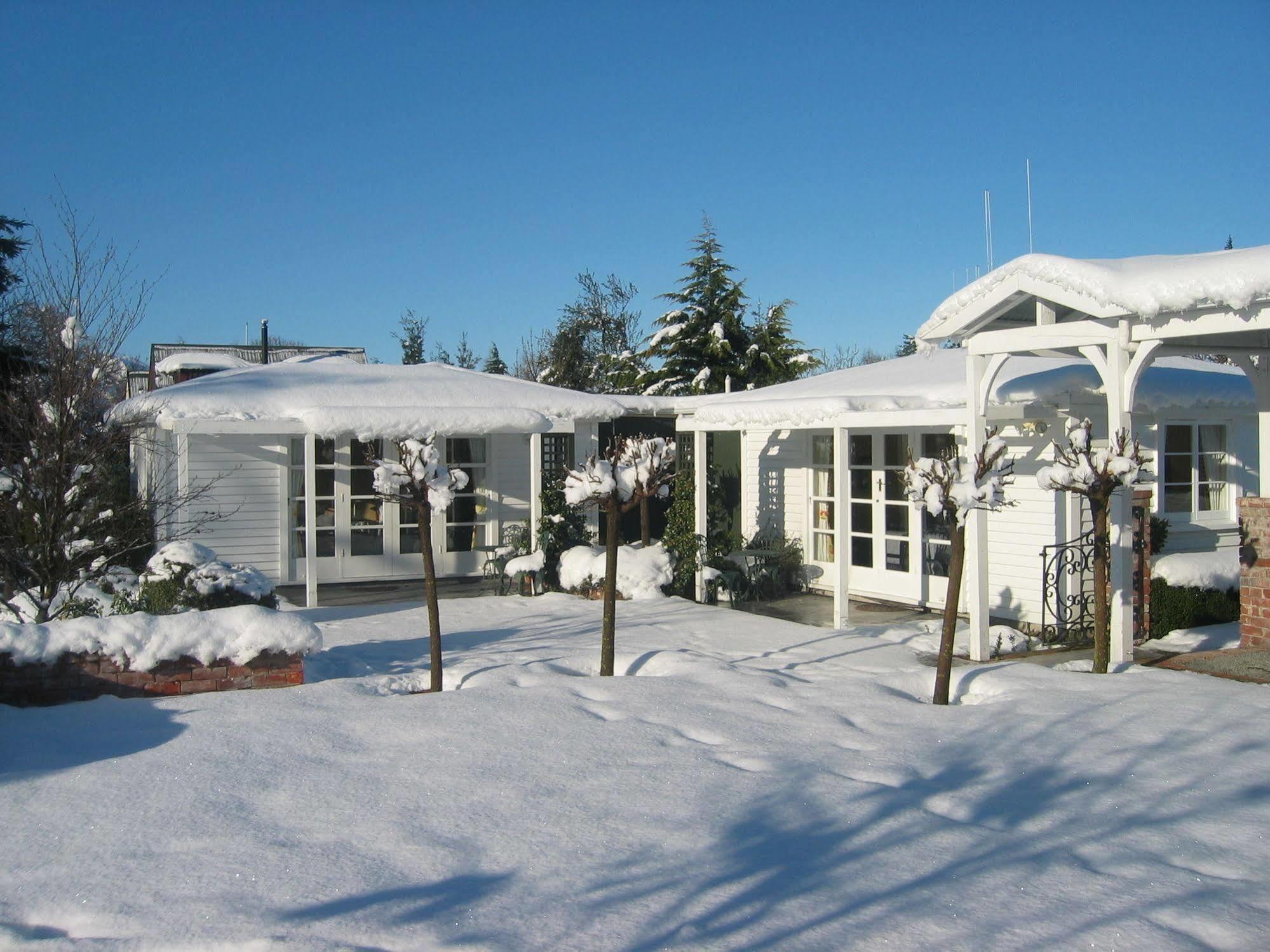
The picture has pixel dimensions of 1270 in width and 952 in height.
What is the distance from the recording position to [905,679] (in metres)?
7.29

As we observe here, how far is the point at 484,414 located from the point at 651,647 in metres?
4.51

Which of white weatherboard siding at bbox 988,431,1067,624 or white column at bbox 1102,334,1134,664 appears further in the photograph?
white weatherboard siding at bbox 988,431,1067,624

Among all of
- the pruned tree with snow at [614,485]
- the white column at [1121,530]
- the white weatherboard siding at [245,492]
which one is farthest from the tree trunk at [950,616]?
the white weatherboard siding at [245,492]

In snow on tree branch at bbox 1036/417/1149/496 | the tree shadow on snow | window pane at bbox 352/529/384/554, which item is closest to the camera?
the tree shadow on snow

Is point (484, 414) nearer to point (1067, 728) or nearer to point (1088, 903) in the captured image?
point (1067, 728)

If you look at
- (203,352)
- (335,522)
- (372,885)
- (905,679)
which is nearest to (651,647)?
(905,679)

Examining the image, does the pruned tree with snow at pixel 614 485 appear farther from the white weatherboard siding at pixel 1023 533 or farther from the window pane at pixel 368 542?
the window pane at pixel 368 542

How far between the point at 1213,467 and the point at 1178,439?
0.61 metres

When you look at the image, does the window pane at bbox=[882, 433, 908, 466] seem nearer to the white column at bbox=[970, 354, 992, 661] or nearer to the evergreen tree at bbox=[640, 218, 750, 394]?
the white column at bbox=[970, 354, 992, 661]

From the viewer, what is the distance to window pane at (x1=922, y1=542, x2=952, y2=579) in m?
10.9

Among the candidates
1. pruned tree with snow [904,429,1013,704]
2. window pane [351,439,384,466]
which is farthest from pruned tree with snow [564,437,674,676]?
window pane [351,439,384,466]

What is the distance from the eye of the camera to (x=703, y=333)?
2906 cm

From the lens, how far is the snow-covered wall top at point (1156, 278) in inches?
242

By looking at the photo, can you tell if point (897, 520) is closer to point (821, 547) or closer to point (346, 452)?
point (821, 547)
